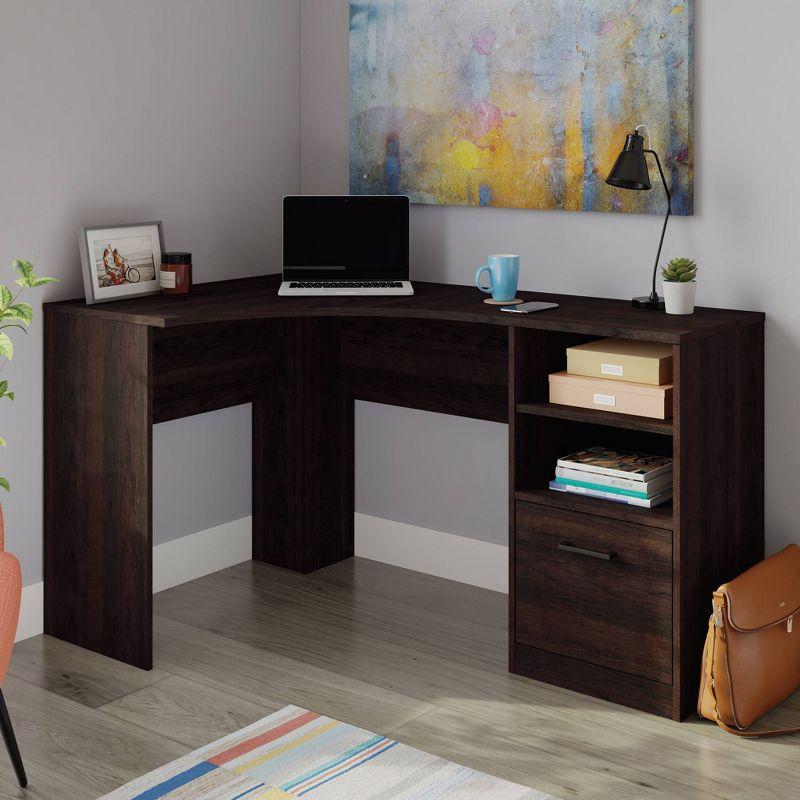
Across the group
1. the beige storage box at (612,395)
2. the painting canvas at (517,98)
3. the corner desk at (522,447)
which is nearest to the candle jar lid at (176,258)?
the corner desk at (522,447)

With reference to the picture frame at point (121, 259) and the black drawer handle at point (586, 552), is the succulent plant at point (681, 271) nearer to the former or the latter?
the black drawer handle at point (586, 552)

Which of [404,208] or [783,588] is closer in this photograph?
[783,588]

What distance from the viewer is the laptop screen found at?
340cm

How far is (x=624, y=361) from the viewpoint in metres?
2.69

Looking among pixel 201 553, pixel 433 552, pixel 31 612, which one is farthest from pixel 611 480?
pixel 31 612

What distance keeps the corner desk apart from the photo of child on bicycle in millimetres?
104

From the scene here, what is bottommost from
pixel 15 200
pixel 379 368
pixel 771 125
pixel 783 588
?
pixel 783 588

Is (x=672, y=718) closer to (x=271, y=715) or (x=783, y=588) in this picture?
(x=783, y=588)

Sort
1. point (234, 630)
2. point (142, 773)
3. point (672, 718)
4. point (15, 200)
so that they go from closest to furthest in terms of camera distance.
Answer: point (142, 773), point (672, 718), point (15, 200), point (234, 630)

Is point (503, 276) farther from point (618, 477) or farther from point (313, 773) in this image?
point (313, 773)

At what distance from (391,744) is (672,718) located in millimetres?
641

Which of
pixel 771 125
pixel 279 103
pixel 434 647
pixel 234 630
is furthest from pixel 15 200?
pixel 771 125

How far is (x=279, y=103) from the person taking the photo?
12.1ft

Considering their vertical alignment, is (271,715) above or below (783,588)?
below
